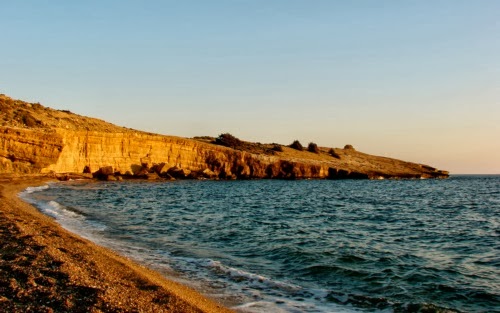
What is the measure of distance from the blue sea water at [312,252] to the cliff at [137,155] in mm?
16760

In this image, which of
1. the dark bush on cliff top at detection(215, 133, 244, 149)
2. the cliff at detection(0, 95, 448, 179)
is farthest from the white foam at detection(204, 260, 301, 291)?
the dark bush on cliff top at detection(215, 133, 244, 149)

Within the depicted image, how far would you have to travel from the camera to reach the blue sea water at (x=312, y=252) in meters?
9.71

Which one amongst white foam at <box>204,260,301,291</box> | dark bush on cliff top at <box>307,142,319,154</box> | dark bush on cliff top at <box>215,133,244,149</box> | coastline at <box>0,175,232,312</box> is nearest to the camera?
coastline at <box>0,175,232,312</box>

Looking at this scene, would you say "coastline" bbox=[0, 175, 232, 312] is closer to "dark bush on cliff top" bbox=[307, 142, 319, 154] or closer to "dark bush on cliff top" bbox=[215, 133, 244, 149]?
"dark bush on cliff top" bbox=[215, 133, 244, 149]

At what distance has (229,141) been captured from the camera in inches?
2958

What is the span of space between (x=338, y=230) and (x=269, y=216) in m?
5.62

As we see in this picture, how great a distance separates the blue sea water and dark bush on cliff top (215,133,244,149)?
47931 mm

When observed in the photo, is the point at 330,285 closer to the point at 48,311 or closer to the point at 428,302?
the point at 428,302

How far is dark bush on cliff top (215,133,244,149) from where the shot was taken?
244 feet

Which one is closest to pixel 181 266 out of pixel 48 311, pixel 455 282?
pixel 48 311

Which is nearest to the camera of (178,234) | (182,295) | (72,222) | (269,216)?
(182,295)

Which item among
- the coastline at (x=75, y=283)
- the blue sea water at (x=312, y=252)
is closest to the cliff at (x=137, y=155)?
the blue sea water at (x=312, y=252)

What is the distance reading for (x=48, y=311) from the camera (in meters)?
6.36

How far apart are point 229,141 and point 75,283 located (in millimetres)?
67402
